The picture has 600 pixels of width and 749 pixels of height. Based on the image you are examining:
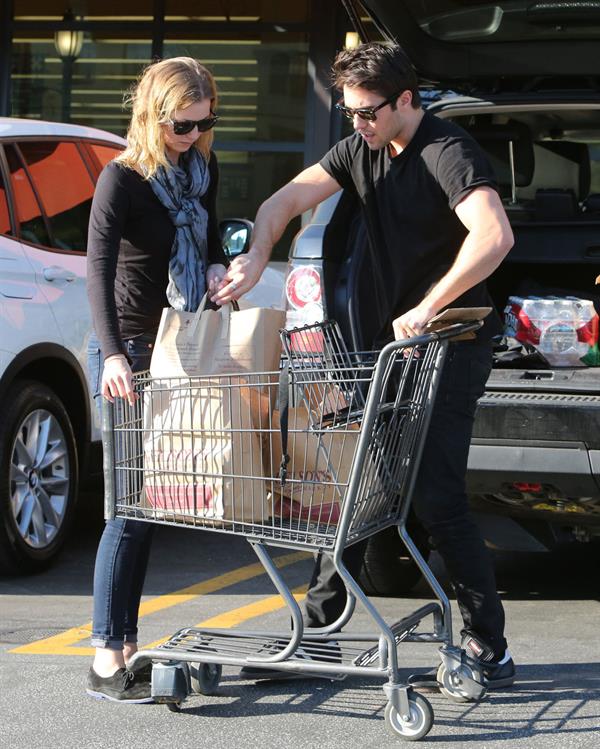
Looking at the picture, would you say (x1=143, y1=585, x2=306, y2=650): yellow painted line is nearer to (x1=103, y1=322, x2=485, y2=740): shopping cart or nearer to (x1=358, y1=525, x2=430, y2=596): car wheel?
(x1=358, y1=525, x2=430, y2=596): car wheel

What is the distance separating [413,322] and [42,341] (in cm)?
249

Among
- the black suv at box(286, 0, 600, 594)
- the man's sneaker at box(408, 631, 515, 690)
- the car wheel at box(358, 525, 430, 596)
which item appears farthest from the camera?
the car wheel at box(358, 525, 430, 596)

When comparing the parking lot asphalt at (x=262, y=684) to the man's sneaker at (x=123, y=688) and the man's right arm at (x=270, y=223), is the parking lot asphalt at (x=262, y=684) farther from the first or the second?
the man's right arm at (x=270, y=223)

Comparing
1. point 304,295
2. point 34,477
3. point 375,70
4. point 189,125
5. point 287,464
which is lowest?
point 34,477

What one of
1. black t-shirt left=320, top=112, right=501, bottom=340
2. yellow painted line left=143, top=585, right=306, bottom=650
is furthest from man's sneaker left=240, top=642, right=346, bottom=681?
black t-shirt left=320, top=112, right=501, bottom=340

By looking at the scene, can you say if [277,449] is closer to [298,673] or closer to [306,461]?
[306,461]

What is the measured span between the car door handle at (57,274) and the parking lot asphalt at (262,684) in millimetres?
1237

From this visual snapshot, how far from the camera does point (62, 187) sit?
21.1 feet

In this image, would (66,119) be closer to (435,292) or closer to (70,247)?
(70,247)

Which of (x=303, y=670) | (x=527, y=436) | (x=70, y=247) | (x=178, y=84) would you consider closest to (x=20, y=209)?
(x=70, y=247)

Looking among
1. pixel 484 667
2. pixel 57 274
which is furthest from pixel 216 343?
pixel 57 274

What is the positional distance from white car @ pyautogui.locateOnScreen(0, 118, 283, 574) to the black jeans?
2.17 meters

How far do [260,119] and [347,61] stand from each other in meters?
8.71

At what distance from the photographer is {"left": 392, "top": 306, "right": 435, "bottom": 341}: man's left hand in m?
3.81
